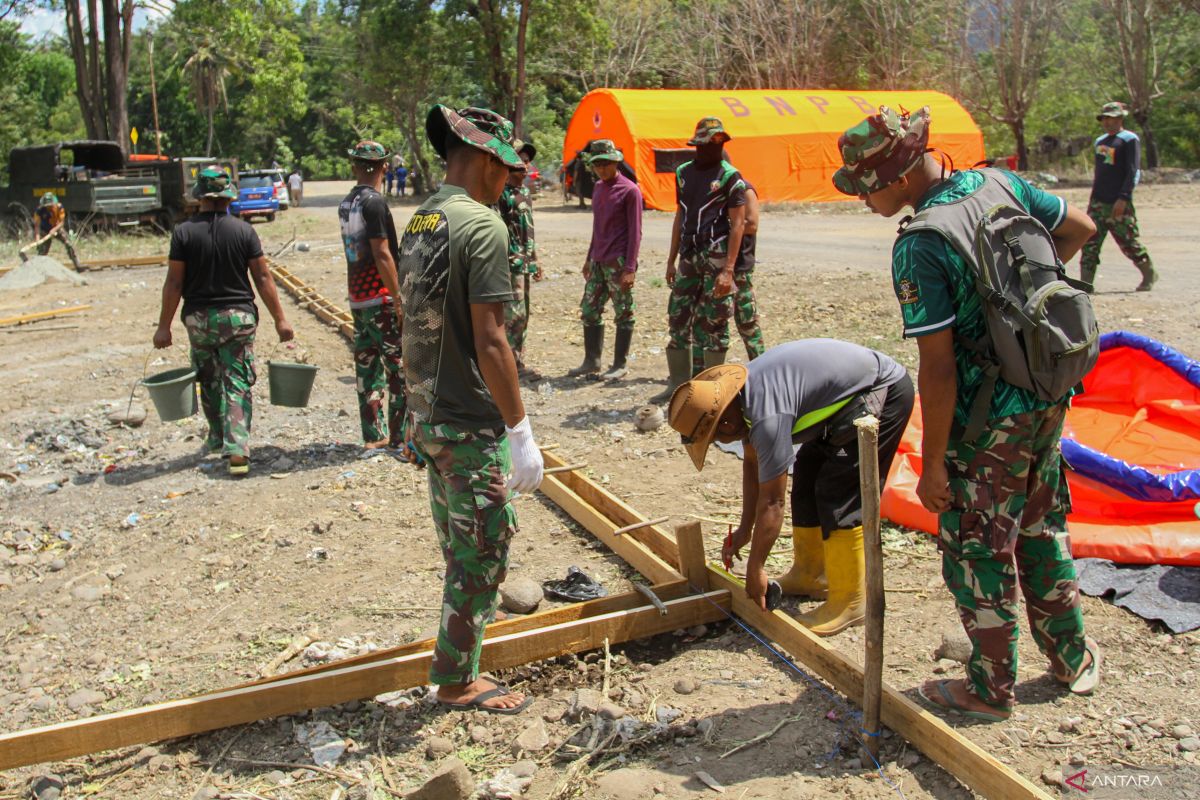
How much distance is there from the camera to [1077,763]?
3082 millimetres

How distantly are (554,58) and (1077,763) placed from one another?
3368 centimetres

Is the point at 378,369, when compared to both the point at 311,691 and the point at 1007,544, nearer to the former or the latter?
the point at 311,691

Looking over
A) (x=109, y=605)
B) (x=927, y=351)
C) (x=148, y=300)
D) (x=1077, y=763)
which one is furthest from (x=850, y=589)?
(x=148, y=300)

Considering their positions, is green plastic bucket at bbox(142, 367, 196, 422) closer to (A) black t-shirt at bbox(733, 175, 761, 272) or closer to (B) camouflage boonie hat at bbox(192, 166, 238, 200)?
(B) camouflage boonie hat at bbox(192, 166, 238, 200)

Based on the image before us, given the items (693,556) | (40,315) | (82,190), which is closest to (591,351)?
(693,556)

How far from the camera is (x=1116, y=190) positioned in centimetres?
999

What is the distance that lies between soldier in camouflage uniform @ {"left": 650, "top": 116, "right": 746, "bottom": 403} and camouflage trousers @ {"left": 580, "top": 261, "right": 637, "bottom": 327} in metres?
1.07

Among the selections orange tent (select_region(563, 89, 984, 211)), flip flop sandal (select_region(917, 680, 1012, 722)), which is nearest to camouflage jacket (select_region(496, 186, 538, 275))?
flip flop sandal (select_region(917, 680, 1012, 722))

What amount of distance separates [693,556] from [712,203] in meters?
3.20

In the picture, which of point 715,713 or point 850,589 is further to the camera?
point 850,589

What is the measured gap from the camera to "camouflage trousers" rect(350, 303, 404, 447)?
650cm

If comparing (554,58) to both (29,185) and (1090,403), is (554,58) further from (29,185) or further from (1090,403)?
(1090,403)

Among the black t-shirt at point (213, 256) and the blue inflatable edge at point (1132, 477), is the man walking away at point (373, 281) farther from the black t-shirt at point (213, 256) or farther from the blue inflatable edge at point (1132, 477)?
the blue inflatable edge at point (1132, 477)

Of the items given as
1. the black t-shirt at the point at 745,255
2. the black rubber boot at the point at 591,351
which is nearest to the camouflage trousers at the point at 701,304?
the black t-shirt at the point at 745,255
